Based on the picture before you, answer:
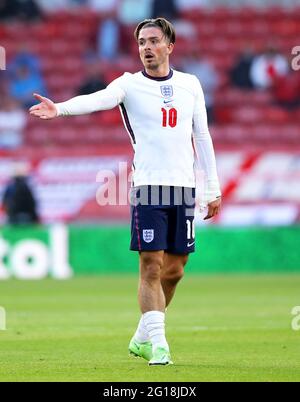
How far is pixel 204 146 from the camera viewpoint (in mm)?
9352

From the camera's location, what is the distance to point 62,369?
28.0 feet

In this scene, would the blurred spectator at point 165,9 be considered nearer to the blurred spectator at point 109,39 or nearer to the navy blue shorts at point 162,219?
the blurred spectator at point 109,39

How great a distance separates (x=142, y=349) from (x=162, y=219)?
3.42ft

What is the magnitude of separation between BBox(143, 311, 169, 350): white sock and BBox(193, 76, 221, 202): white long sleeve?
3.63 ft

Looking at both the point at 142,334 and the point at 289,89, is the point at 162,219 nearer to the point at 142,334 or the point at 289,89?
the point at 142,334

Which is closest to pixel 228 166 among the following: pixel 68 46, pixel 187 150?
pixel 68 46

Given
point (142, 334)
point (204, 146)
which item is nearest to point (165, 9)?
point (204, 146)

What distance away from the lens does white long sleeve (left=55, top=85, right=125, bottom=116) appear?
8578mm

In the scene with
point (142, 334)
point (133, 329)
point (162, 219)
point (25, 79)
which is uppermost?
point (25, 79)

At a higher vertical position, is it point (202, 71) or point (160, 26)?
point (202, 71)

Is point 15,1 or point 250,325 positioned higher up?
point 15,1

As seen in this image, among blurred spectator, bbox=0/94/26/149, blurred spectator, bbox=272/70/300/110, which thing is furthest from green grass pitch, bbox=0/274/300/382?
blurred spectator, bbox=272/70/300/110
